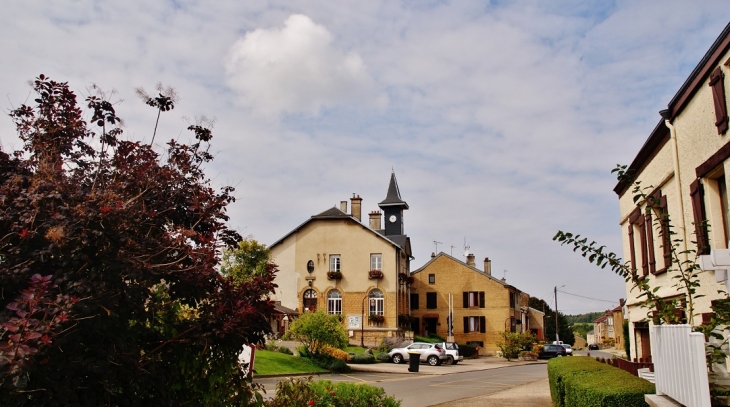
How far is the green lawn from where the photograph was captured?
87.0 feet

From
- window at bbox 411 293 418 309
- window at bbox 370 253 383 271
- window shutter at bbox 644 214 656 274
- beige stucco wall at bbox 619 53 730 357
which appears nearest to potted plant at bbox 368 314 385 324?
window at bbox 370 253 383 271

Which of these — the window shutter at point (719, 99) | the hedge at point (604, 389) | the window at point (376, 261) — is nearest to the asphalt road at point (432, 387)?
the hedge at point (604, 389)

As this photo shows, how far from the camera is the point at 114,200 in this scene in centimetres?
512

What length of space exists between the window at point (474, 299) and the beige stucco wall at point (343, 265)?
11.2 m

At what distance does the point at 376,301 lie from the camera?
4972cm

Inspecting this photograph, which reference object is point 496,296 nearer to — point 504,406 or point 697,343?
point 504,406

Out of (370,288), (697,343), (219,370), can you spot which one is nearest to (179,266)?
(219,370)

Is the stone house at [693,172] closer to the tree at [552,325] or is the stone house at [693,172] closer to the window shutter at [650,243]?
the window shutter at [650,243]

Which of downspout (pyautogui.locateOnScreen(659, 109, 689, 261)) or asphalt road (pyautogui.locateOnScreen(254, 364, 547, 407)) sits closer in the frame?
downspout (pyautogui.locateOnScreen(659, 109, 689, 261))

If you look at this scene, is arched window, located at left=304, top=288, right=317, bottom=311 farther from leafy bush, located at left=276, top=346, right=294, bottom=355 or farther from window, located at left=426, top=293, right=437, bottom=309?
leafy bush, located at left=276, top=346, right=294, bottom=355

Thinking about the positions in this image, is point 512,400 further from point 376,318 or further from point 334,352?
point 376,318

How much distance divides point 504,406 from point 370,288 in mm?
33944

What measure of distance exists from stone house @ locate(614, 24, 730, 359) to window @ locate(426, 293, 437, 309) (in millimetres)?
45794

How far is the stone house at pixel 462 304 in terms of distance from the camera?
58781 mm
